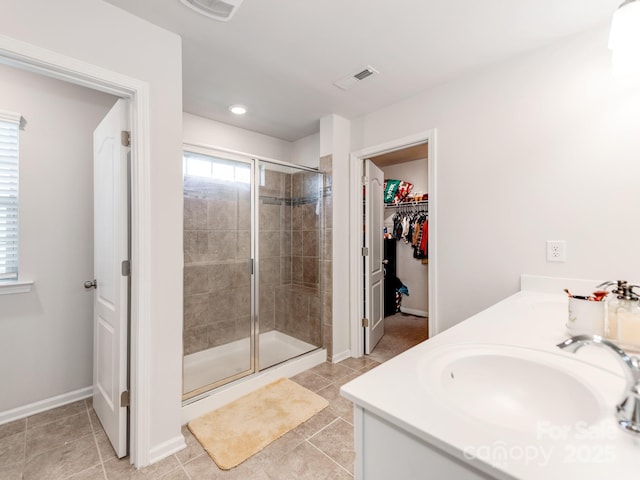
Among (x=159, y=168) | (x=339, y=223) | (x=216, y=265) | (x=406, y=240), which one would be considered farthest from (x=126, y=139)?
(x=406, y=240)

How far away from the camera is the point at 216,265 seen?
2.74 metres

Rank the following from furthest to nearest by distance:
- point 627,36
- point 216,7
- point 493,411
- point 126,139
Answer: point 126,139 → point 216,7 → point 627,36 → point 493,411

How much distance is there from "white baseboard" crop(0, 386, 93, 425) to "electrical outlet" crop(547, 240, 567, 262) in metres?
3.35

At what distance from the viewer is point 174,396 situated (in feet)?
5.53

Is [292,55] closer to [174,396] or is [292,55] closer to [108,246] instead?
[108,246]

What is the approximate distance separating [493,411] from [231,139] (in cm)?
309

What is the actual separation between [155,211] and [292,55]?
130 cm

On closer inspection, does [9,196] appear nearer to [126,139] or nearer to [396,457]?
[126,139]

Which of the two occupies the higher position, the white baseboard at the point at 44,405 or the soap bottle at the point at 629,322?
the soap bottle at the point at 629,322

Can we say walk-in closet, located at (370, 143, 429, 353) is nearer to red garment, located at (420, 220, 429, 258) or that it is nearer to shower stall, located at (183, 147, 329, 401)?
red garment, located at (420, 220, 429, 258)

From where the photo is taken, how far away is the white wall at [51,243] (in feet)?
6.51

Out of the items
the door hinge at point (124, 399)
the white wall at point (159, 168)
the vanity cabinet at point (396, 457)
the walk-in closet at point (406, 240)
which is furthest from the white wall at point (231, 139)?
the vanity cabinet at point (396, 457)

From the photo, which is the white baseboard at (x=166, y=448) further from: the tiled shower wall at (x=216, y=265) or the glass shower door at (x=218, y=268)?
the tiled shower wall at (x=216, y=265)

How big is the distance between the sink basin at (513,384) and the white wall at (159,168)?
55.9 inches
